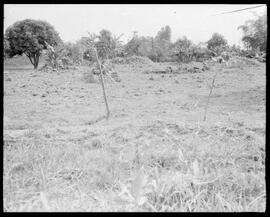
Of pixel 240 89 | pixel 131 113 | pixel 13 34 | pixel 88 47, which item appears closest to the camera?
pixel 88 47

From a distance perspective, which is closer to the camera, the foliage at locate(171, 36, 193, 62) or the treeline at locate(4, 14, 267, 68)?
the treeline at locate(4, 14, 267, 68)

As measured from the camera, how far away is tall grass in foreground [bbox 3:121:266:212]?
8.23ft

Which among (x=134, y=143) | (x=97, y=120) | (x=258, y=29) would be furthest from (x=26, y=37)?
(x=134, y=143)

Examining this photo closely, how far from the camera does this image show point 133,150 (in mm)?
4621

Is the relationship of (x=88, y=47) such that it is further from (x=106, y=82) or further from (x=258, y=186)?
(x=106, y=82)

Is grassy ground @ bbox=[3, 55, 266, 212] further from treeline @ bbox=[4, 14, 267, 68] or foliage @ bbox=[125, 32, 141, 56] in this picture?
foliage @ bbox=[125, 32, 141, 56]

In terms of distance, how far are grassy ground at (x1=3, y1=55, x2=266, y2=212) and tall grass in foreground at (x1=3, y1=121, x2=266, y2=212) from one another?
0.01 m

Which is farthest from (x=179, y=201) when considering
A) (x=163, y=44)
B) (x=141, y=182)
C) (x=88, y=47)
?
(x=163, y=44)

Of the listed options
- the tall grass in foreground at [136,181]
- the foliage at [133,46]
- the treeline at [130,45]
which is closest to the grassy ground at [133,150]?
the tall grass in foreground at [136,181]

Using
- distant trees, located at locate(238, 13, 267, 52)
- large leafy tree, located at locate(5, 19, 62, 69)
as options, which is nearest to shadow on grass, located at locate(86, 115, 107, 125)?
distant trees, located at locate(238, 13, 267, 52)

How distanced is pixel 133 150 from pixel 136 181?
1.98 metres

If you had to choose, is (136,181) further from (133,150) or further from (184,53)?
(184,53)

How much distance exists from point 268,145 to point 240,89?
10.3 metres

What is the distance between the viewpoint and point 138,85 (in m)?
13.6
